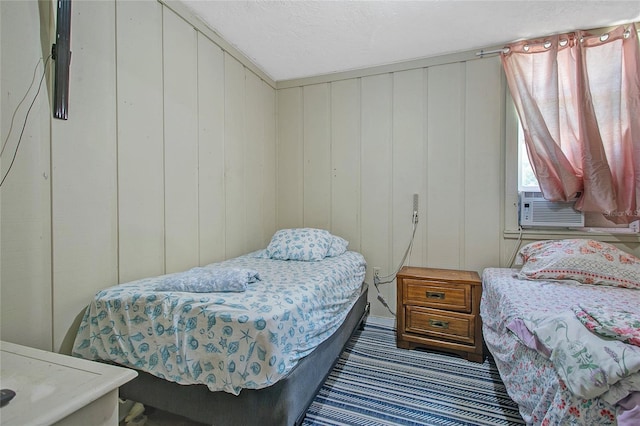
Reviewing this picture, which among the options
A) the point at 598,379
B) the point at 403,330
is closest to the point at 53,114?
the point at 598,379

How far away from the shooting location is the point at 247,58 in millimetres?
2631

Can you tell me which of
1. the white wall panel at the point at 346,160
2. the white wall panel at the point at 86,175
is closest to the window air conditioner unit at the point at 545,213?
the white wall panel at the point at 346,160

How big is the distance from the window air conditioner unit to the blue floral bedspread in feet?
6.08

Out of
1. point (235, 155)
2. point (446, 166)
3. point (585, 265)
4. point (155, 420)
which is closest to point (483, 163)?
point (446, 166)

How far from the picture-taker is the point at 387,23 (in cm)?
211

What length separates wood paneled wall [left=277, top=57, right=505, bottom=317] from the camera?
2.46m

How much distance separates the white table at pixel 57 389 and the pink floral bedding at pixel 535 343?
133cm

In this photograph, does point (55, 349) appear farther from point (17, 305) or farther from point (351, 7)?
point (351, 7)

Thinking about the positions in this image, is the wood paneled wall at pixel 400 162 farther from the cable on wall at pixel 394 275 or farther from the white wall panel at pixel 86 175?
the white wall panel at pixel 86 175

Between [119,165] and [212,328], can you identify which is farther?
[119,165]

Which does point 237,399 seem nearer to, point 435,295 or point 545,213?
point 435,295

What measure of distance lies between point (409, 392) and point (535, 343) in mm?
848

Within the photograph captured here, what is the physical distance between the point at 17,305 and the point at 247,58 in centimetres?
239

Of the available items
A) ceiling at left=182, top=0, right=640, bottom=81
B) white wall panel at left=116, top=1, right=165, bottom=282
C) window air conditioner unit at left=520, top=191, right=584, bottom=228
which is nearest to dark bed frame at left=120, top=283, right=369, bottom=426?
white wall panel at left=116, top=1, right=165, bottom=282
